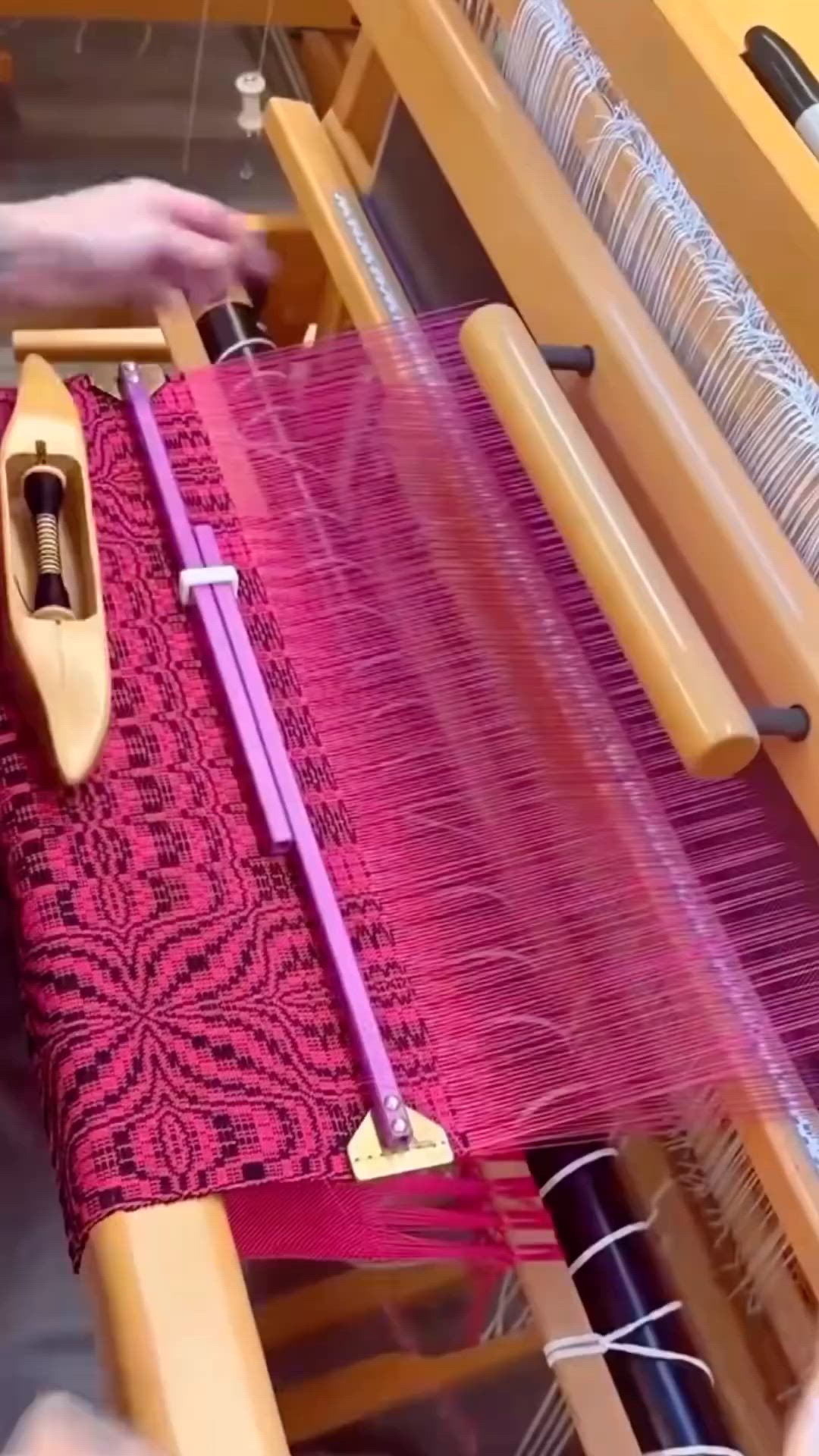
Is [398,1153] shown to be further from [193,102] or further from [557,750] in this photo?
[193,102]

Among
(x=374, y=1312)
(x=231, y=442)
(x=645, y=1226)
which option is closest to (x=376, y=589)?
(x=231, y=442)

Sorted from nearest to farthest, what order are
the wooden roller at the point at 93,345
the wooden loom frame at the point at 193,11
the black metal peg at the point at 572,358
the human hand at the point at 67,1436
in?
1. the human hand at the point at 67,1436
2. the black metal peg at the point at 572,358
3. the wooden roller at the point at 93,345
4. the wooden loom frame at the point at 193,11

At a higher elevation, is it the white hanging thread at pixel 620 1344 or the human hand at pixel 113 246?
the human hand at pixel 113 246

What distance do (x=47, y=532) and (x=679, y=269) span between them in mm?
376

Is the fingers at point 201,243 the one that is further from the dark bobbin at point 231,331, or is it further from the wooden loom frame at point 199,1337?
the wooden loom frame at point 199,1337

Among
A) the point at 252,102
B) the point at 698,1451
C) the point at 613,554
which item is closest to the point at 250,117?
the point at 252,102

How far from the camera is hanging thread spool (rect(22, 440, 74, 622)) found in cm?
81

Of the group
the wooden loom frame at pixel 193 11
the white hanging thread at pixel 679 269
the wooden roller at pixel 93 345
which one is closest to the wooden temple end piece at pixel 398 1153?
the white hanging thread at pixel 679 269

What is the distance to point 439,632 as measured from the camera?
82cm

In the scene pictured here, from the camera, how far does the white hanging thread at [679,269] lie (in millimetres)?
640

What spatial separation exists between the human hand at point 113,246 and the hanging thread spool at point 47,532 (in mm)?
96

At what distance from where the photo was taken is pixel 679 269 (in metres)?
0.69

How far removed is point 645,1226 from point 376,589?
1.21 feet

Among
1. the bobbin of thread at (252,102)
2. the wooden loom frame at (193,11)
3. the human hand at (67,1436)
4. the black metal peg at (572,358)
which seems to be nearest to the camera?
the human hand at (67,1436)
